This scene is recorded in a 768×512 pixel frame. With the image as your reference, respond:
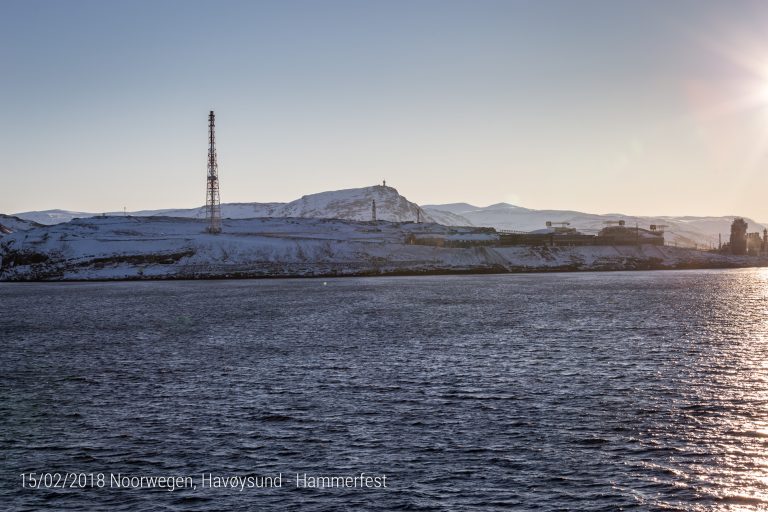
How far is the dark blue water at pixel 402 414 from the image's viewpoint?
1029 inches

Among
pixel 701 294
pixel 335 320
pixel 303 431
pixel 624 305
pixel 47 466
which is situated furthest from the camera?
pixel 701 294

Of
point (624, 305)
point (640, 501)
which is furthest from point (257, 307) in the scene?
point (640, 501)

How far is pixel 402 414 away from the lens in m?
38.0

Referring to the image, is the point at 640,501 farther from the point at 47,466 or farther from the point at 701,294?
the point at 701,294

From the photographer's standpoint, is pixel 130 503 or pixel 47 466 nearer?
pixel 130 503

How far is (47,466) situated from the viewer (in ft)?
97.2

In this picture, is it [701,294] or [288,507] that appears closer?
[288,507]

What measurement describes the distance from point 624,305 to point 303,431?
8913 centimetres

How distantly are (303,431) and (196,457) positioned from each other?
5751 millimetres

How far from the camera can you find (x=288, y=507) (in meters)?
24.7

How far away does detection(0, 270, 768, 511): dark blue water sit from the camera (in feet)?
85.8

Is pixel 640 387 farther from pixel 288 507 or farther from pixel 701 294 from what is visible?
pixel 701 294

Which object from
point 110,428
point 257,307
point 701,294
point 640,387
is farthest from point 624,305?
point 110,428

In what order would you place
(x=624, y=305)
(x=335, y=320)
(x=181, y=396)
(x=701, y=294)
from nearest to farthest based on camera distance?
1. (x=181, y=396)
2. (x=335, y=320)
3. (x=624, y=305)
4. (x=701, y=294)
